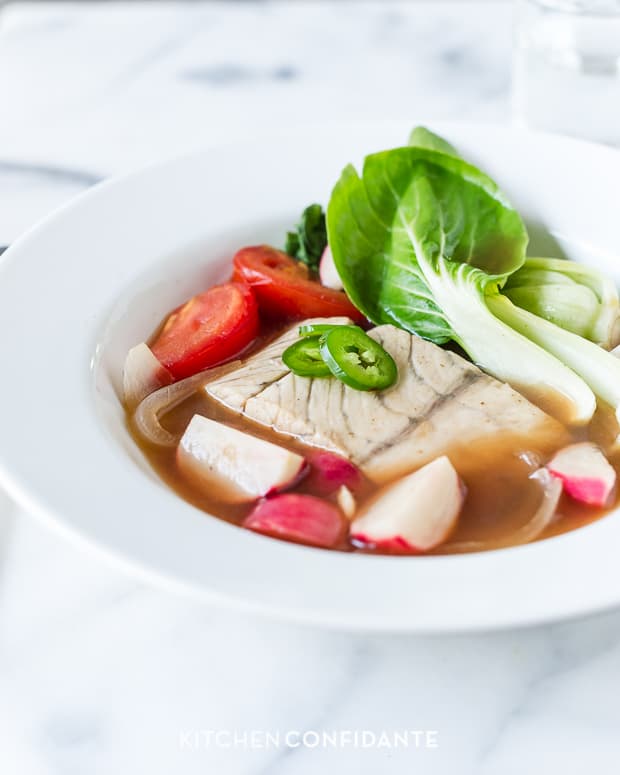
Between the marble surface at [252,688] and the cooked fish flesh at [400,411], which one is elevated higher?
the cooked fish flesh at [400,411]

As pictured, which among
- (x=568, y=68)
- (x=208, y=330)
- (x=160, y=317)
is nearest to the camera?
(x=208, y=330)

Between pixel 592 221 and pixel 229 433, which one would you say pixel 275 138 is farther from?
pixel 229 433

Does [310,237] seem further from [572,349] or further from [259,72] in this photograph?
[259,72]

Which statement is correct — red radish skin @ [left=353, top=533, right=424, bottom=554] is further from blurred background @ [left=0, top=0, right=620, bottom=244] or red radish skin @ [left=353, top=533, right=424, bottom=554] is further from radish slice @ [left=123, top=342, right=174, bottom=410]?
blurred background @ [left=0, top=0, right=620, bottom=244]

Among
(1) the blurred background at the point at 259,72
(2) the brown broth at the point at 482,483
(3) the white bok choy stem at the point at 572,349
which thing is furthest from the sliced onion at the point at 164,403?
(1) the blurred background at the point at 259,72

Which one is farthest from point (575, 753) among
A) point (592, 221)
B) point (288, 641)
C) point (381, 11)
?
point (381, 11)

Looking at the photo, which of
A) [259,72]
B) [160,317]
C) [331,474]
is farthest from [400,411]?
[259,72]

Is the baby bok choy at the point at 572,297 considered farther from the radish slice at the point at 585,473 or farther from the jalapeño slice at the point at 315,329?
the jalapeño slice at the point at 315,329
